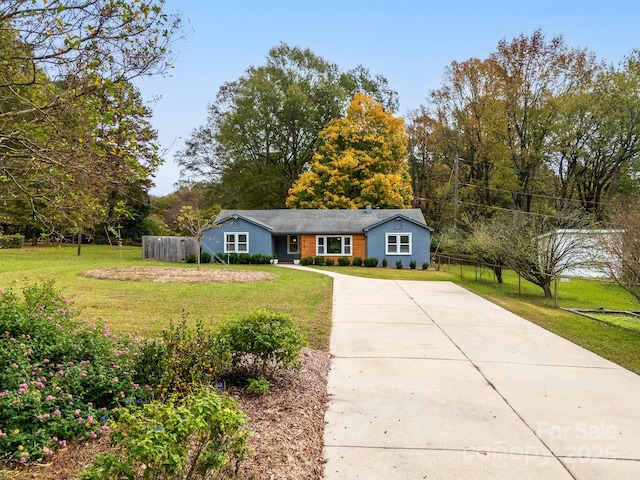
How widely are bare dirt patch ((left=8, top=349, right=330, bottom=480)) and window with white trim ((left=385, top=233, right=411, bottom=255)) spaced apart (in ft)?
Answer: 67.1

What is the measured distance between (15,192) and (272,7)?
6707 millimetres

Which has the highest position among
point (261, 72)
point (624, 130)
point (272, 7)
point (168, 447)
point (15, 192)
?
point (261, 72)

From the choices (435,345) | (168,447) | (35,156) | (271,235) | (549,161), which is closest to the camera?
(168,447)

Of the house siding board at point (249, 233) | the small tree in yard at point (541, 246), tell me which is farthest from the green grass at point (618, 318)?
the house siding board at point (249, 233)

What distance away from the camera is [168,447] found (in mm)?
2105

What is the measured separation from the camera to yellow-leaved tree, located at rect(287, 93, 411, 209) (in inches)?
1160

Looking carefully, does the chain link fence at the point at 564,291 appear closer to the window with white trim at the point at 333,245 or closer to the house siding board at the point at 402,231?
the house siding board at the point at 402,231

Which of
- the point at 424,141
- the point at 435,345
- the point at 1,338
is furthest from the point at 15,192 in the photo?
the point at 424,141

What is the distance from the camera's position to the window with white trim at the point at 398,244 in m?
24.8

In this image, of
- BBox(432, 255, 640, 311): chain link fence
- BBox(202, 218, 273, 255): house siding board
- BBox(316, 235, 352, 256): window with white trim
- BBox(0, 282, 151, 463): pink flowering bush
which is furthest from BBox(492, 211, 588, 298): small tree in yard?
BBox(0, 282, 151, 463): pink flowering bush

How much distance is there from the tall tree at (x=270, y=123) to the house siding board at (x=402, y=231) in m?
12.4

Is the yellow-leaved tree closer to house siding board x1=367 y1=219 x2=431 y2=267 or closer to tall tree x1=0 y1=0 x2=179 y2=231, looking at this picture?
house siding board x1=367 y1=219 x2=431 y2=267

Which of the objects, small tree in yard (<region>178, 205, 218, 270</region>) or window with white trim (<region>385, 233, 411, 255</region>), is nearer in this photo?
small tree in yard (<region>178, 205, 218, 270</region>)

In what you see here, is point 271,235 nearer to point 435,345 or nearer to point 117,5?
point 435,345
